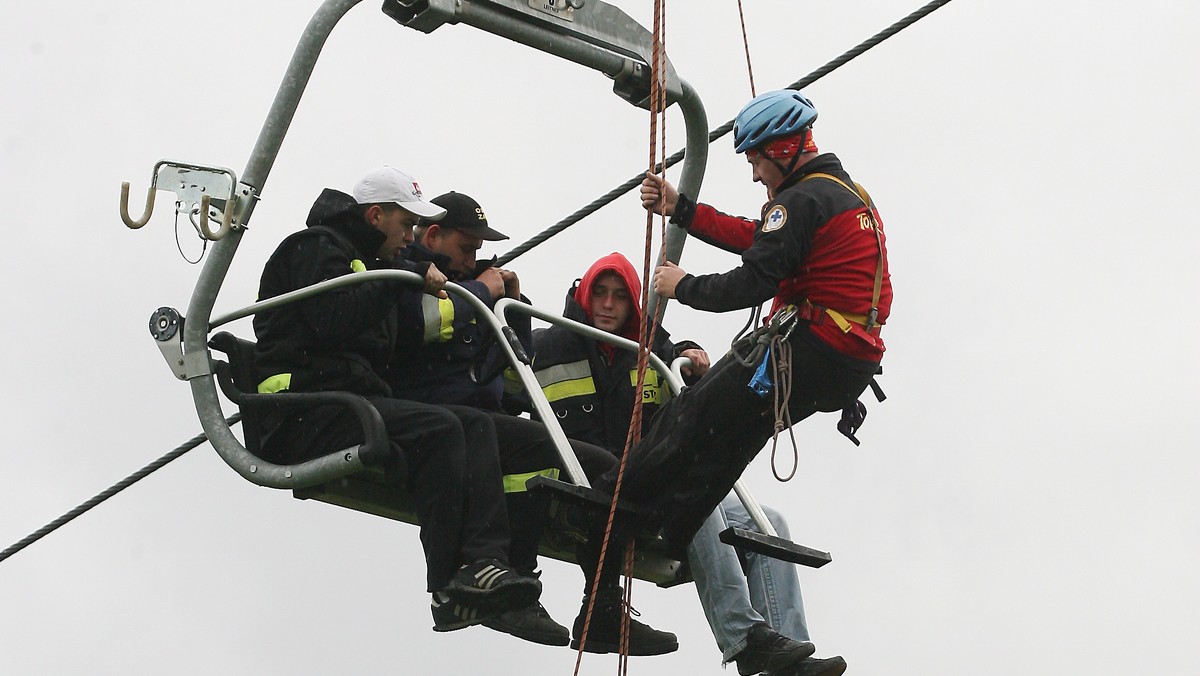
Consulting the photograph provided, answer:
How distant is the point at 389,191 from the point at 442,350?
24.1 inches

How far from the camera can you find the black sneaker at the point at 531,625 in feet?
27.2

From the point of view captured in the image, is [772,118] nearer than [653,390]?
Yes

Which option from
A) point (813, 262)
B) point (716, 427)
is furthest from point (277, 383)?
point (813, 262)

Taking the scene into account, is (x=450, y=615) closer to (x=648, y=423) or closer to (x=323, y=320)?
(x=323, y=320)

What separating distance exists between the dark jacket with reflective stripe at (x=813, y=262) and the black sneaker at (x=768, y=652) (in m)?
1.06

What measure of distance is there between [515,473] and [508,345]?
47 cm

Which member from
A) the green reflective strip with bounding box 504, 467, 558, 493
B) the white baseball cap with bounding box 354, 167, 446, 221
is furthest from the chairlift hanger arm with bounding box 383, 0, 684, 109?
the green reflective strip with bounding box 504, 467, 558, 493

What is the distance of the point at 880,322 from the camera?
8.09 m

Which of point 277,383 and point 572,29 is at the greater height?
point 572,29

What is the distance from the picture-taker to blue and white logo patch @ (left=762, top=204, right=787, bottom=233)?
790 centimetres

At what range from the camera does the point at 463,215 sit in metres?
8.88

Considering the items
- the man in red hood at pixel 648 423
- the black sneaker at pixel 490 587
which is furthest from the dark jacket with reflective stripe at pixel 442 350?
the black sneaker at pixel 490 587

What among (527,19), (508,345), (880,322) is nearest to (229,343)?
(508,345)

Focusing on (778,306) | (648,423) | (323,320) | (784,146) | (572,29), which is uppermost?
(572,29)
